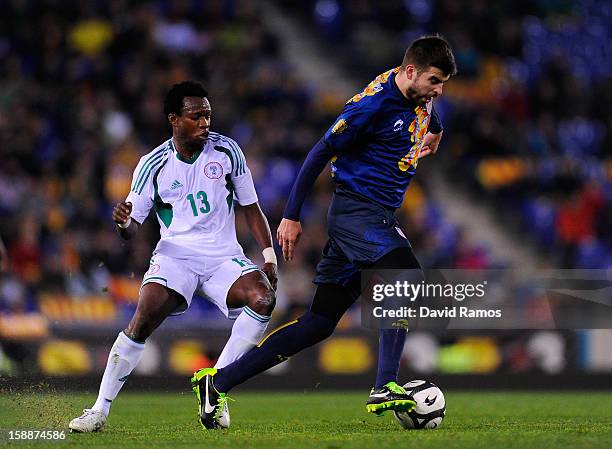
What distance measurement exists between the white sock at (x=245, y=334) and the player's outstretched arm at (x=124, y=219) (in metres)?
0.84

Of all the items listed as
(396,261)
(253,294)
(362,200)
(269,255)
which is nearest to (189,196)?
(269,255)

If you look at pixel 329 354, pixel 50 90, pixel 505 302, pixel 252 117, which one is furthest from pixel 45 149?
pixel 505 302

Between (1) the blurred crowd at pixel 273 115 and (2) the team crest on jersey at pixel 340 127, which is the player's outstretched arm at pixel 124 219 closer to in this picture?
(2) the team crest on jersey at pixel 340 127

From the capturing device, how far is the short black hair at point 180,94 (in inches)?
306

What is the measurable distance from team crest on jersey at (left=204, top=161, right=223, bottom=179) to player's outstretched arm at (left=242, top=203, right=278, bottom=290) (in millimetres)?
303

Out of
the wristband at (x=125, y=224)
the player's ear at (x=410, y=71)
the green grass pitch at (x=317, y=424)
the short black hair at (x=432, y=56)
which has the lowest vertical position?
the green grass pitch at (x=317, y=424)

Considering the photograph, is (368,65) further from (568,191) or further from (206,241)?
(206,241)

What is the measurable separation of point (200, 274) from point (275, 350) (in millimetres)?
733

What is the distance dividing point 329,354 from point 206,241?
18.6ft

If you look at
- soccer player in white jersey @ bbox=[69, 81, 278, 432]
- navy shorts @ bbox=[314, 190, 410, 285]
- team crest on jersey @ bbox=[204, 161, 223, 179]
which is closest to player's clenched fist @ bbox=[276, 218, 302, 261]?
navy shorts @ bbox=[314, 190, 410, 285]

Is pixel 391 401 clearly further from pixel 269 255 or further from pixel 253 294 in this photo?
pixel 269 255

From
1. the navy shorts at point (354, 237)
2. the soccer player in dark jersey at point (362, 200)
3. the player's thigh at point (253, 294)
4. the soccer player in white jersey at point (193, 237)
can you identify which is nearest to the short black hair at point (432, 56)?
the soccer player in dark jersey at point (362, 200)

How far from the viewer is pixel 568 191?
54.6ft

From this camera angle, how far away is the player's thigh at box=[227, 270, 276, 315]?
7.60 metres
